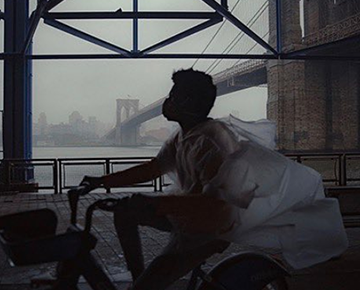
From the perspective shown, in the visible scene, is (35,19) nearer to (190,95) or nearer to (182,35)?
(182,35)

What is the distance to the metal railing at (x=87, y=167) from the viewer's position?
33.9 ft

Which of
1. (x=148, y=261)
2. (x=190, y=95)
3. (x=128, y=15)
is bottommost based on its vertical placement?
(x=148, y=261)

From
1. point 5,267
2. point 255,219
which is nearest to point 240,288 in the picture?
point 255,219

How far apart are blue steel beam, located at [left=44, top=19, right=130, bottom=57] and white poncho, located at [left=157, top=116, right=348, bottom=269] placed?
8.78 m

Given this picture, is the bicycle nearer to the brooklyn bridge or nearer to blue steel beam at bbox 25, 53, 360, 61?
blue steel beam at bbox 25, 53, 360, 61

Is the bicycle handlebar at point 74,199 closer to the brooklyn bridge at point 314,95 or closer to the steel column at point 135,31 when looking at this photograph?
the steel column at point 135,31

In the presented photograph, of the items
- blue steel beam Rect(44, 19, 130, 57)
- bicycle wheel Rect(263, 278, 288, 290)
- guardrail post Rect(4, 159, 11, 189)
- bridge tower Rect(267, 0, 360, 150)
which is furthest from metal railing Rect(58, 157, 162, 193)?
bridge tower Rect(267, 0, 360, 150)

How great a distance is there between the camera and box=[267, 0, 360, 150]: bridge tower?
76.4 feet

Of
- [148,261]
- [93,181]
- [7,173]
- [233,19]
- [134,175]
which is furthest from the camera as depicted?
[7,173]

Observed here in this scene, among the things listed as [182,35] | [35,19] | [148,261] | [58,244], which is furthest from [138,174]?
[182,35]

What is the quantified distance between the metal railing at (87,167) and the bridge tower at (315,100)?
11.9 m

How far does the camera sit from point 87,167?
10.6 m

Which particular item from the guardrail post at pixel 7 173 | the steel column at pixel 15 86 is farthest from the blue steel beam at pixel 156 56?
the guardrail post at pixel 7 173

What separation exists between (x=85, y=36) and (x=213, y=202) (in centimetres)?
979
